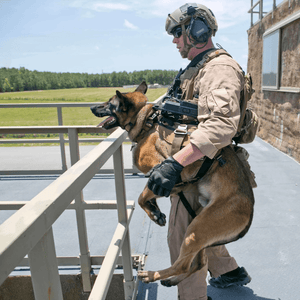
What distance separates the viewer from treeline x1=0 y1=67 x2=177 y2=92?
6203cm

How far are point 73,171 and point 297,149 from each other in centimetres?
572

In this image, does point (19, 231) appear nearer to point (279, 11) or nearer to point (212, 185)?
point (212, 185)

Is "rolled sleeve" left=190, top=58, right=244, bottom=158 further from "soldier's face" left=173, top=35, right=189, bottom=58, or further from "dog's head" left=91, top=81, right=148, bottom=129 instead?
"dog's head" left=91, top=81, right=148, bottom=129

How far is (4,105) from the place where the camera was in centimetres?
549

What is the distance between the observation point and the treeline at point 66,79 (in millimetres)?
62031

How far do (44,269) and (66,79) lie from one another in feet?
238

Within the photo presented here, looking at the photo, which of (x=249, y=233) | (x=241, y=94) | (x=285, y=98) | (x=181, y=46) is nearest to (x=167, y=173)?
(x=241, y=94)

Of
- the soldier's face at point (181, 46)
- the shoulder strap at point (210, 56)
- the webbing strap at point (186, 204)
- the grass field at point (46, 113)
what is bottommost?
the grass field at point (46, 113)

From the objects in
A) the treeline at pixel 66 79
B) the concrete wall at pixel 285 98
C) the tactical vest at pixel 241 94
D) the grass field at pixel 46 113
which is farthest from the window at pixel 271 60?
the treeline at pixel 66 79

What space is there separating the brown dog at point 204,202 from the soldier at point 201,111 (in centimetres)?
13

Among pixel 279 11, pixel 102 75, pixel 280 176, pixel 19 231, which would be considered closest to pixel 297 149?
pixel 280 176

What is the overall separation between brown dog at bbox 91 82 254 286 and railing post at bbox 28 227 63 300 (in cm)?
104

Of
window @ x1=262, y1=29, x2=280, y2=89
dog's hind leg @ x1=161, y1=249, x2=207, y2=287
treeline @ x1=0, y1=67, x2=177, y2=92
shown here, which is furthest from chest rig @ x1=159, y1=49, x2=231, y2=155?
treeline @ x1=0, y1=67, x2=177, y2=92

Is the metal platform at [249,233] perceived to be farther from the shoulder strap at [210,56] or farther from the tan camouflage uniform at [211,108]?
the shoulder strap at [210,56]
